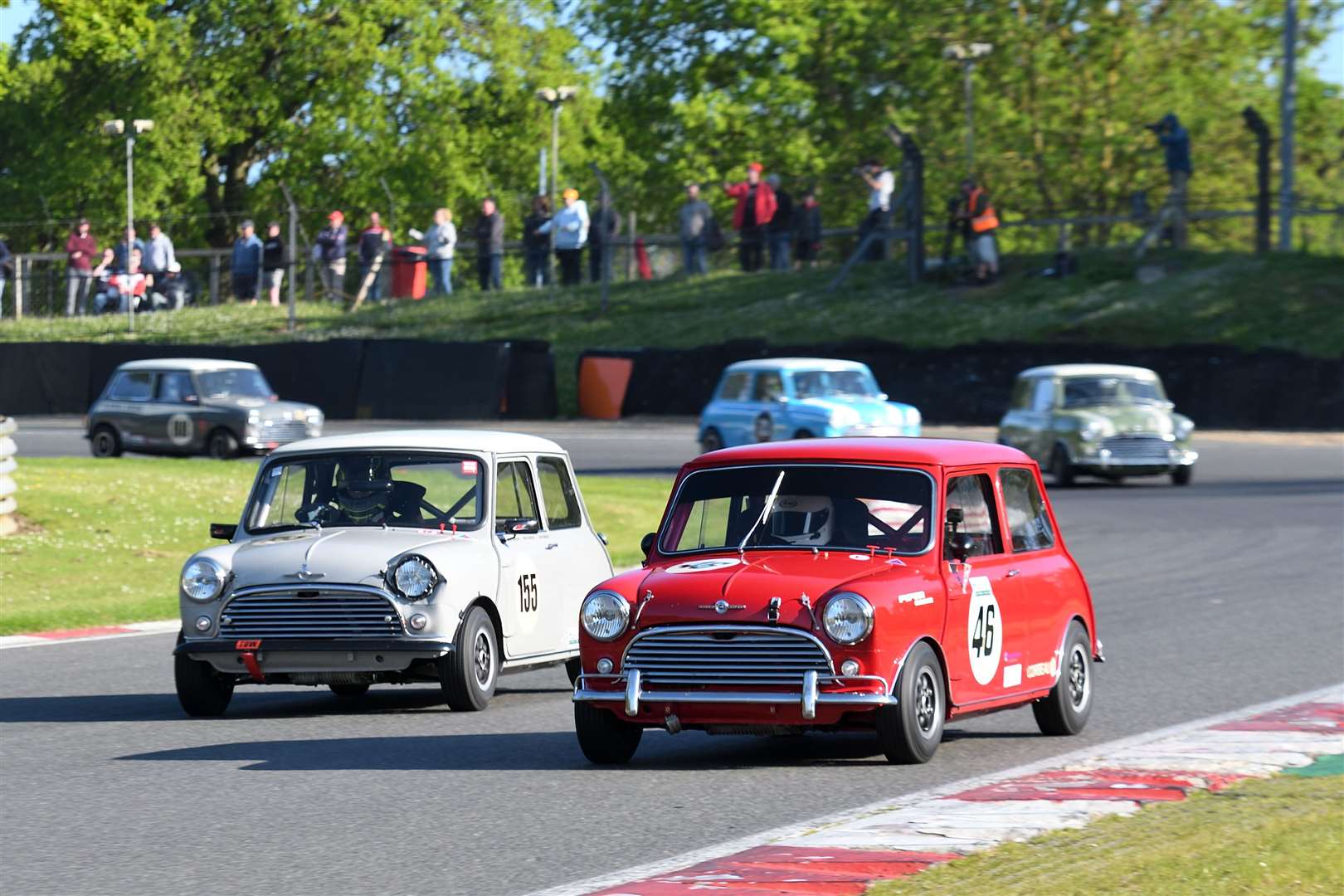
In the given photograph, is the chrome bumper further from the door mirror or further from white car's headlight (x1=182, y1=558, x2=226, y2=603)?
white car's headlight (x1=182, y1=558, x2=226, y2=603)

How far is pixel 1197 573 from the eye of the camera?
1898 centimetres

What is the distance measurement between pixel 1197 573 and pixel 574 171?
2169 inches

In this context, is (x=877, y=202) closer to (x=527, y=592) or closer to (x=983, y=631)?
(x=527, y=592)

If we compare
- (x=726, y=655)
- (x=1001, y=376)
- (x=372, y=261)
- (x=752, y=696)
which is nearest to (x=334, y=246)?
(x=372, y=261)

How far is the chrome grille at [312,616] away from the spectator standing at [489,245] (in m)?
31.4

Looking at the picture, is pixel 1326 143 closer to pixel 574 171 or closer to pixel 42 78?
pixel 574 171

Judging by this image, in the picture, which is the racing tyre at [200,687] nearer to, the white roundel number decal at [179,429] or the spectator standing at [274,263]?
the white roundel number decal at [179,429]

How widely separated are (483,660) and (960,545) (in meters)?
2.84

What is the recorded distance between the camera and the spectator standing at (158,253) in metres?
45.9

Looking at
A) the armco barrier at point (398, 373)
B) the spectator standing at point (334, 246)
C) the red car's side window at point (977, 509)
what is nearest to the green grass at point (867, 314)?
the armco barrier at point (398, 373)

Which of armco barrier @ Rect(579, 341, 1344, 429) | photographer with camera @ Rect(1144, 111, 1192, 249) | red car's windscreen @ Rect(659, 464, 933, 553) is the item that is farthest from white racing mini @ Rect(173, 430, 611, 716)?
photographer with camera @ Rect(1144, 111, 1192, 249)

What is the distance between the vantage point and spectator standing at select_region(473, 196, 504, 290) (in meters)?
43.3

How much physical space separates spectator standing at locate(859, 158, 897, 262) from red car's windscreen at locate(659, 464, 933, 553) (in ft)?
110

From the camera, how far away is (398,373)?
41.9 m
